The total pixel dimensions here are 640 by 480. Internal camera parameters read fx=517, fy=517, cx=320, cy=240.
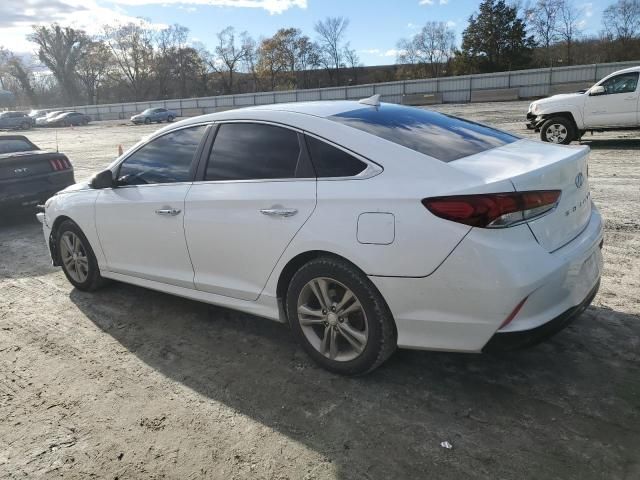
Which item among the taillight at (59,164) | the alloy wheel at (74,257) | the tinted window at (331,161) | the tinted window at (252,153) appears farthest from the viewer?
the taillight at (59,164)

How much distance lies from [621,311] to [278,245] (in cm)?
264

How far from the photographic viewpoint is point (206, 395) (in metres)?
3.20

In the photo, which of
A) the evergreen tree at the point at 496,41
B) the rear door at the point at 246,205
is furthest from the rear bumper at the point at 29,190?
the evergreen tree at the point at 496,41

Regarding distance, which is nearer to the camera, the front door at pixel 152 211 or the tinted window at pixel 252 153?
the tinted window at pixel 252 153

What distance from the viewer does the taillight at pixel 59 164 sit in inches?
339

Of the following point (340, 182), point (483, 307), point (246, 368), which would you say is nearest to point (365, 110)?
point (340, 182)

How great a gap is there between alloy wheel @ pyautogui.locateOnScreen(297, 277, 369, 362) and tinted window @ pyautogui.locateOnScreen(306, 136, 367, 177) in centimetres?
65

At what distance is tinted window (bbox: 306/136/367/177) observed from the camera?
10.0 feet

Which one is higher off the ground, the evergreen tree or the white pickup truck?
the evergreen tree

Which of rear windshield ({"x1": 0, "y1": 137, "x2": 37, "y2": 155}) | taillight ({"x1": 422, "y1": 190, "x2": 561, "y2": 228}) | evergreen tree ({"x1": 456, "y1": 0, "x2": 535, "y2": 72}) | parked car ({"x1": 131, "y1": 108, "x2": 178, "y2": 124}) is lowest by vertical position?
taillight ({"x1": 422, "y1": 190, "x2": 561, "y2": 228})

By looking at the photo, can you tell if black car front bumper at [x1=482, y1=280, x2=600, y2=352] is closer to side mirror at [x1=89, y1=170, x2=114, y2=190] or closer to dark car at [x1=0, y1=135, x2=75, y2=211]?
side mirror at [x1=89, y1=170, x2=114, y2=190]

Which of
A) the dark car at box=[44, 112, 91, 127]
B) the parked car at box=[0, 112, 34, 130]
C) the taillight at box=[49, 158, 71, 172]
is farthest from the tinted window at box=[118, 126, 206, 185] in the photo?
the dark car at box=[44, 112, 91, 127]

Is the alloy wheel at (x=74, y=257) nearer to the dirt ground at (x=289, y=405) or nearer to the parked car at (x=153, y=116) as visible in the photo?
the dirt ground at (x=289, y=405)

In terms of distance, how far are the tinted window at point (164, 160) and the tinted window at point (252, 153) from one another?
10.4 inches
